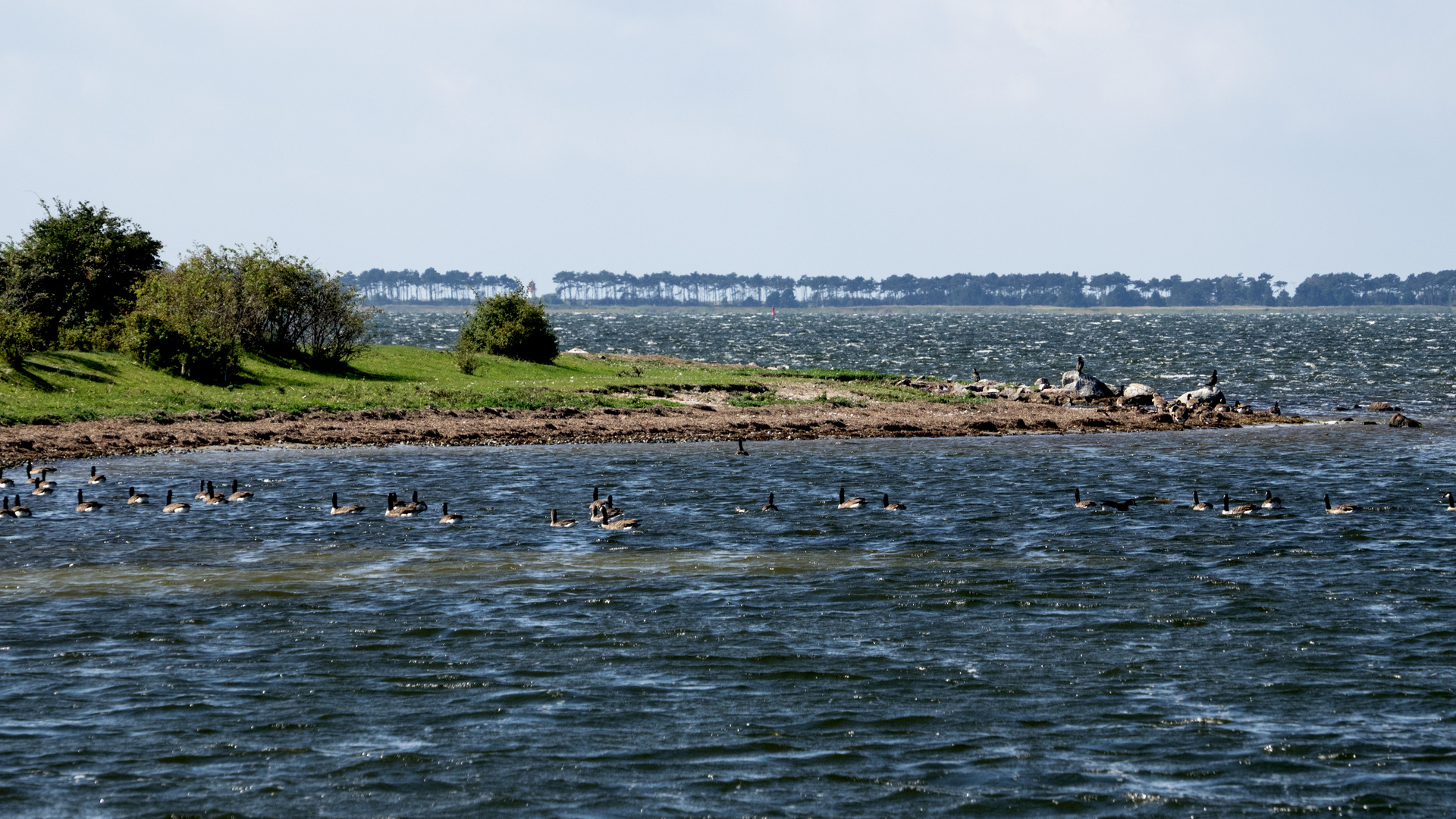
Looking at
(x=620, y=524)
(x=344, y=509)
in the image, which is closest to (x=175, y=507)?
(x=344, y=509)

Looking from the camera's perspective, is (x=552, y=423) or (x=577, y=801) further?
(x=552, y=423)

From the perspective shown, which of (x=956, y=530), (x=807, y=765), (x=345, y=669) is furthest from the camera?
(x=956, y=530)

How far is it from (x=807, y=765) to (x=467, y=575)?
11961mm

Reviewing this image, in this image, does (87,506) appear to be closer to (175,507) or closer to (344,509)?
(175,507)

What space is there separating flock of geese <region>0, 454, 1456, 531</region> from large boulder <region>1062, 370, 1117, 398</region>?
2900cm

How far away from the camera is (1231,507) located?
109ft

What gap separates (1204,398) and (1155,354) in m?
56.9

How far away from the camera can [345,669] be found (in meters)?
19.1

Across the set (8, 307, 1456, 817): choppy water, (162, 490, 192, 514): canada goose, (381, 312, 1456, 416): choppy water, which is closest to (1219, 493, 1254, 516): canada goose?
(8, 307, 1456, 817): choppy water

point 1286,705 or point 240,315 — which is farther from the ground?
point 240,315

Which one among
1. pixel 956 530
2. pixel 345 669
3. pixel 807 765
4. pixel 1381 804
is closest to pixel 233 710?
pixel 345 669

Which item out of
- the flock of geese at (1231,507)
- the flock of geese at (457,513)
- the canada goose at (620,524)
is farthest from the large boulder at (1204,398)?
the canada goose at (620,524)

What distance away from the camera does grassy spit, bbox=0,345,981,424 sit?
46531 mm

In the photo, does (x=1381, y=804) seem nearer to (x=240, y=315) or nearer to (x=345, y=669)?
(x=345, y=669)
